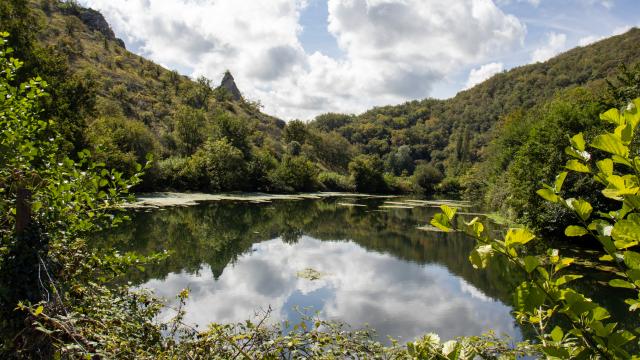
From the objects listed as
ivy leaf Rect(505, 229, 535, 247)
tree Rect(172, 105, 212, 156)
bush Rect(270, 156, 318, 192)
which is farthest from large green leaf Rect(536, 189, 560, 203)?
tree Rect(172, 105, 212, 156)

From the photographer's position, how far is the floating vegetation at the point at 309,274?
45.7 ft

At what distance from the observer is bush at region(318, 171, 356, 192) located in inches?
2436

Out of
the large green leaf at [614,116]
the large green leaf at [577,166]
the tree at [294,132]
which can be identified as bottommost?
the large green leaf at [577,166]

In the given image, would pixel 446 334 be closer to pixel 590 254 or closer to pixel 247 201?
pixel 590 254

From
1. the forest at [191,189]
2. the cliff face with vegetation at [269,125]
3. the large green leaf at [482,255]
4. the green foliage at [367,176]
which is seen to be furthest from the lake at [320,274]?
the green foliage at [367,176]

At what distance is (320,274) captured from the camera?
1445 cm

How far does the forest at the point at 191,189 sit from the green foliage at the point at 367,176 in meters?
0.32

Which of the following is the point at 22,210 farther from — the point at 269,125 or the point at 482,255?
the point at 269,125

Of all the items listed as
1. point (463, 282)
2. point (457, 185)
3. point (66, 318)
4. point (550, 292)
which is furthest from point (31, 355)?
point (457, 185)

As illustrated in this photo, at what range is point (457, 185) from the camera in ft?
246

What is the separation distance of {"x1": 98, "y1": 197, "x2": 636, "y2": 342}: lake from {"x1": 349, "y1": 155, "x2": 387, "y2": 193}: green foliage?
38028mm

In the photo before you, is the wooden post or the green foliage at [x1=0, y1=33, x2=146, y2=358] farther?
the wooden post

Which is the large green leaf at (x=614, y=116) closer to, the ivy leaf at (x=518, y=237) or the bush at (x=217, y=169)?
the ivy leaf at (x=518, y=237)

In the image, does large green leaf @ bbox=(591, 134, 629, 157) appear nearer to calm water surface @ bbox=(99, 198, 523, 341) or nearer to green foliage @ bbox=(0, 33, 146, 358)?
green foliage @ bbox=(0, 33, 146, 358)
